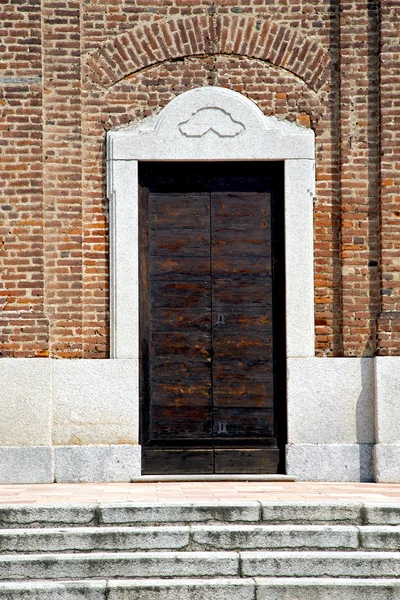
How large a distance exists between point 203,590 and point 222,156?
15.9ft

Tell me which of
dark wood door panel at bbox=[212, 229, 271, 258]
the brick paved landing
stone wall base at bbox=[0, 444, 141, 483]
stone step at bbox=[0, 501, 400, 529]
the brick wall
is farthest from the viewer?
dark wood door panel at bbox=[212, 229, 271, 258]

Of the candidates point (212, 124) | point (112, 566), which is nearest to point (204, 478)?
point (112, 566)

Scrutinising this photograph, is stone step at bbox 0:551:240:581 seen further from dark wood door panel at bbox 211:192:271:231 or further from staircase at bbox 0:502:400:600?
dark wood door panel at bbox 211:192:271:231

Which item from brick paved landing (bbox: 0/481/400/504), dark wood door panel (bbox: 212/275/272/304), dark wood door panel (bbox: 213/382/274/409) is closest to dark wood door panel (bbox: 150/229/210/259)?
dark wood door panel (bbox: 212/275/272/304)

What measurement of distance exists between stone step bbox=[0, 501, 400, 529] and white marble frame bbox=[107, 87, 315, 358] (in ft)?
9.36

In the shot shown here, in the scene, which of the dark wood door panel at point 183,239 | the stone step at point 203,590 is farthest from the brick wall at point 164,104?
the stone step at point 203,590

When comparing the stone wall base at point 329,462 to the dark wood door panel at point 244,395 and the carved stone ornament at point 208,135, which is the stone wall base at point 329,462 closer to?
the dark wood door panel at point 244,395

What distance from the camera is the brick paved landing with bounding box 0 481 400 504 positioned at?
852cm

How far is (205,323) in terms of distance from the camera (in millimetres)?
10844

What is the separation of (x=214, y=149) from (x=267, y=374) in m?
2.34

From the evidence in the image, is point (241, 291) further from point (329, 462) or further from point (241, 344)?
point (329, 462)

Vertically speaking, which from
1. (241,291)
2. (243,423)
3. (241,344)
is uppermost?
(241,291)

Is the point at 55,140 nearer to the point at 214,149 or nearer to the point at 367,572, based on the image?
the point at 214,149

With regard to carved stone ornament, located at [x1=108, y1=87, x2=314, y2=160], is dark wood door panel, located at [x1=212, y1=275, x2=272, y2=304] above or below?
below
